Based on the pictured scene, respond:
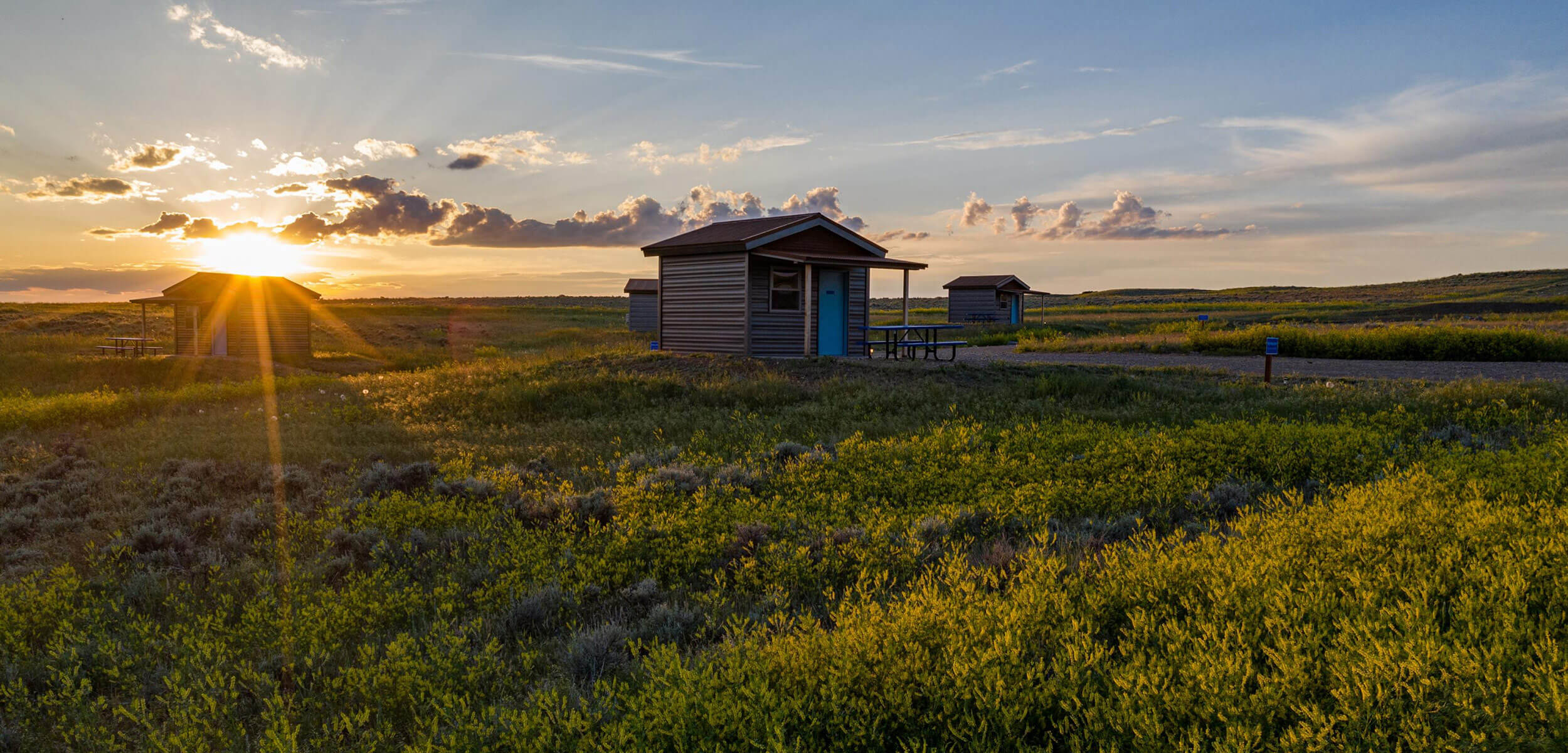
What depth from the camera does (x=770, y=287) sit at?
859 inches

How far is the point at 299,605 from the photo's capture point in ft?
19.5

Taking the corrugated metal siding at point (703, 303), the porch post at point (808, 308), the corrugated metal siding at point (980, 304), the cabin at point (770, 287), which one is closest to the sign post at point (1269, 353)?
the cabin at point (770, 287)

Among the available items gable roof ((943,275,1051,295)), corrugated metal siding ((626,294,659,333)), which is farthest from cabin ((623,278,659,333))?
gable roof ((943,275,1051,295))

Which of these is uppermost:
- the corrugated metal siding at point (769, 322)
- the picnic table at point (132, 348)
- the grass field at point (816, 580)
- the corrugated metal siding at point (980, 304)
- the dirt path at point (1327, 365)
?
the corrugated metal siding at point (980, 304)

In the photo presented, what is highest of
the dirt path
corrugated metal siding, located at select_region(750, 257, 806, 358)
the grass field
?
corrugated metal siding, located at select_region(750, 257, 806, 358)

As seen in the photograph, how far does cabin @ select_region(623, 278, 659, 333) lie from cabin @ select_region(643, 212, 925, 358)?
27.5 meters

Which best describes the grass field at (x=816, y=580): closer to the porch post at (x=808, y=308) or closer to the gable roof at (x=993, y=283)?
the porch post at (x=808, y=308)

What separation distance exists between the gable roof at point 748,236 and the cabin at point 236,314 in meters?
18.4

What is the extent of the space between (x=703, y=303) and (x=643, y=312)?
3083 cm

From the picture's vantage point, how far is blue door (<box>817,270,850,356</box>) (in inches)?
892

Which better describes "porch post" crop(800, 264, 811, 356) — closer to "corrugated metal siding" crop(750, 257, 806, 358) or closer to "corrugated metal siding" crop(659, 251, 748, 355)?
"corrugated metal siding" crop(750, 257, 806, 358)

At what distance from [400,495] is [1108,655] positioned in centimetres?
750

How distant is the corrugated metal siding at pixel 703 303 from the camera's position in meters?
21.6

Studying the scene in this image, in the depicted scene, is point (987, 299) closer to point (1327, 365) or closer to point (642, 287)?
point (642, 287)
